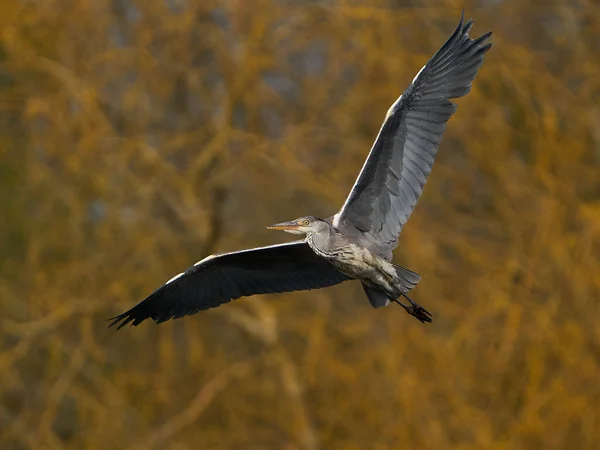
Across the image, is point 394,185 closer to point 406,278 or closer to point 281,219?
point 406,278

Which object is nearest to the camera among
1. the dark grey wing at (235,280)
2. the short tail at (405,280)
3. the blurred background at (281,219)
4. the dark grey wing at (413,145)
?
the short tail at (405,280)

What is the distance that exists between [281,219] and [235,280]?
6674 millimetres

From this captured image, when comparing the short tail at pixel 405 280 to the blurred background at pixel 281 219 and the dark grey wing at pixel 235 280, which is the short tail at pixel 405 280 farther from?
the blurred background at pixel 281 219

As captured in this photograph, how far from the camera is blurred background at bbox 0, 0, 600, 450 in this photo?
49.4 feet

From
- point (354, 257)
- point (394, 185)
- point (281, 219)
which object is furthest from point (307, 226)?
point (281, 219)

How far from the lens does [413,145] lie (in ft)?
27.4

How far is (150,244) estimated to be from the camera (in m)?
15.8

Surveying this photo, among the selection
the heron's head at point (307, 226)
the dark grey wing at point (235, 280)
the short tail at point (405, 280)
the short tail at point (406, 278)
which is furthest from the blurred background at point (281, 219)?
the heron's head at point (307, 226)

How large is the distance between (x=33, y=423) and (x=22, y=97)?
415 cm

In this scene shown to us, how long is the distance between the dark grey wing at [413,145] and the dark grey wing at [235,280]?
679 mm

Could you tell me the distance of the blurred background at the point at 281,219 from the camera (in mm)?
15055

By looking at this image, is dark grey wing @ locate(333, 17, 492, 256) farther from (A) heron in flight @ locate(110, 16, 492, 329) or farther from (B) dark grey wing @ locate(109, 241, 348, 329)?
(B) dark grey wing @ locate(109, 241, 348, 329)

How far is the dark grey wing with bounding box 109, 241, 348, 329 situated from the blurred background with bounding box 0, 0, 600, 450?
5984mm

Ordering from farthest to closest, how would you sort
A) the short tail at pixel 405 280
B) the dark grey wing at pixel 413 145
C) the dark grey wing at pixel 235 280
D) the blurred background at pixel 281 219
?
the blurred background at pixel 281 219, the dark grey wing at pixel 235 280, the dark grey wing at pixel 413 145, the short tail at pixel 405 280
